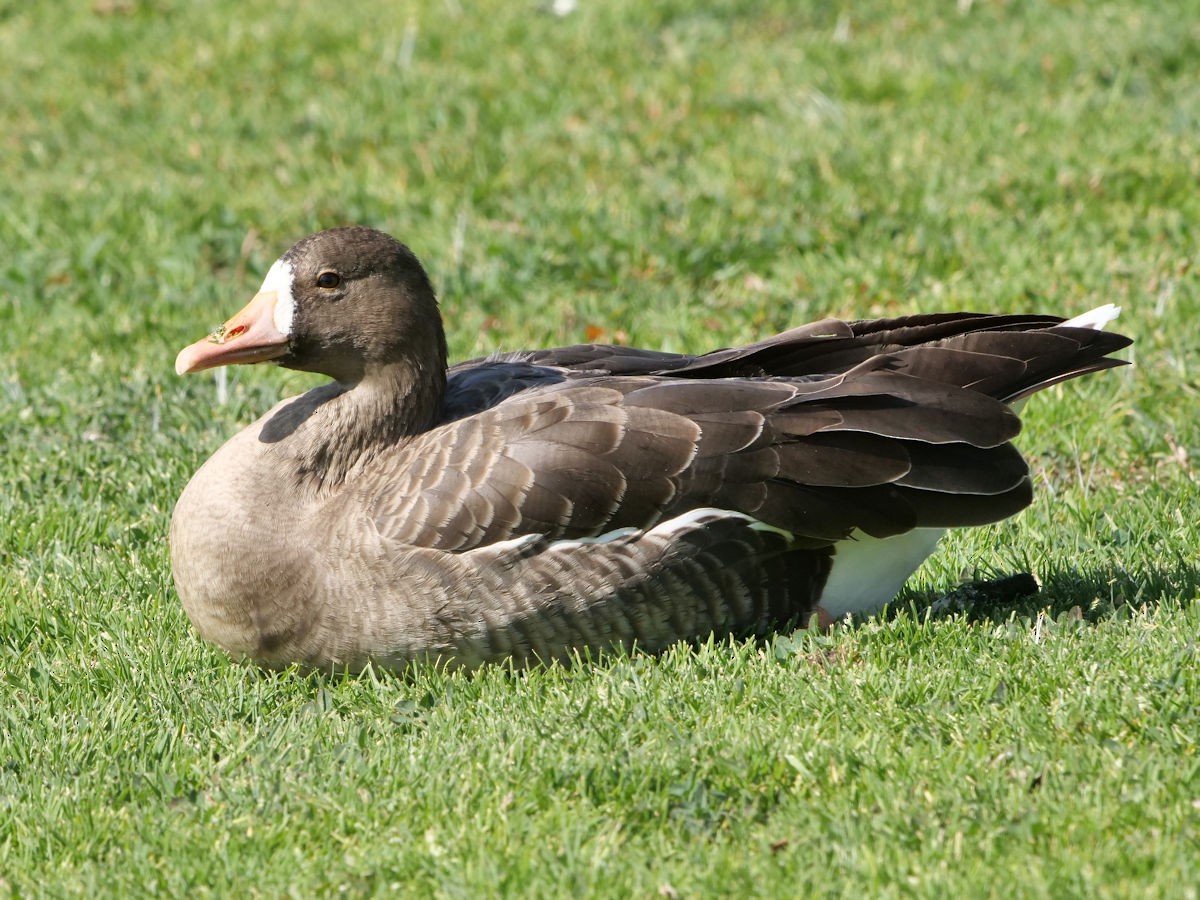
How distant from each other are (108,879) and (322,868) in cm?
51

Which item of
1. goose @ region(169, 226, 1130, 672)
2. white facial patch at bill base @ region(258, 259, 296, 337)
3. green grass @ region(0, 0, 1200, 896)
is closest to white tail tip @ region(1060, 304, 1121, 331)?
goose @ region(169, 226, 1130, 672)

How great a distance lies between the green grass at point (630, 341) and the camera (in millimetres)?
3635

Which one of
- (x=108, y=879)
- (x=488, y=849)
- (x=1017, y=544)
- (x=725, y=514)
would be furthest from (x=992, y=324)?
(x=108, y=879)

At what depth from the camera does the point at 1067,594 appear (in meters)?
4.83

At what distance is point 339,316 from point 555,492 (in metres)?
0.97

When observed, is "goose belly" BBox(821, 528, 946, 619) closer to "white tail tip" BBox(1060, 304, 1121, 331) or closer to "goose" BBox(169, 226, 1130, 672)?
"goose" BBox(169, 226, 1130, 672)

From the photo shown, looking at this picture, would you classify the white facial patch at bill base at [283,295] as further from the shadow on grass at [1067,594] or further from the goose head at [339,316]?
the shadow on grass at [1067,594]

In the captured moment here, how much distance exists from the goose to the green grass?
203 mm

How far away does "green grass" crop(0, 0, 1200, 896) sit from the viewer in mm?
3635

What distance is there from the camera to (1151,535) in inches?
206

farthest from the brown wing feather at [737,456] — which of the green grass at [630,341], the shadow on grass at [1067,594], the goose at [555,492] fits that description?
the green grass at [630,341]

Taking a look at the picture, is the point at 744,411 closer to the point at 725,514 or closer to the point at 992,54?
the point at 725,514

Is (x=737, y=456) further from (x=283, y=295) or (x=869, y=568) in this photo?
(x=283, y=295)

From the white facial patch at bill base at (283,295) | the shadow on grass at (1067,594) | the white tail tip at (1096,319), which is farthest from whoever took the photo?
the white tail tip at (1096,319)
